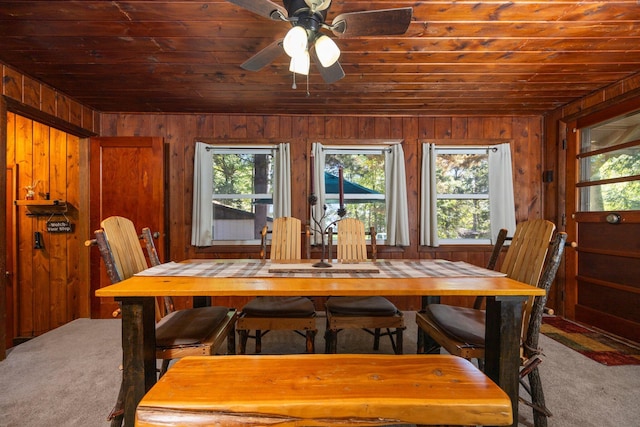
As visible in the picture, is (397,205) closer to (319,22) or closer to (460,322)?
(460,322)

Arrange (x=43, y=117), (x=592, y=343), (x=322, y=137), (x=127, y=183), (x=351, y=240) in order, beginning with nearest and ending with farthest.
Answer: (x=351, y=240)
(x=592, y=343)
(x=43, y=117)
(x=127, y=183)
(x=322, y=137)

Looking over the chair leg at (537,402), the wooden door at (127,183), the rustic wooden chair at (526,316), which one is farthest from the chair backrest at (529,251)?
the wooden door at (127,183)

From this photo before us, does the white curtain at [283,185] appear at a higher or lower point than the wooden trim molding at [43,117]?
lower

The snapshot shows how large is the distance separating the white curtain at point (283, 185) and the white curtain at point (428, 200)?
1.59m

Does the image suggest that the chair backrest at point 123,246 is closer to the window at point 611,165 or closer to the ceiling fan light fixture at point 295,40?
the ceiling fan light fixture at point 295,40

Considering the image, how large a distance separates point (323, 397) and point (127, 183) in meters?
3.28

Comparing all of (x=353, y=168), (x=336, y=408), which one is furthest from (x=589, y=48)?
(x=336, y=408)

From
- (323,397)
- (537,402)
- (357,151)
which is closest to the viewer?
(323,397)

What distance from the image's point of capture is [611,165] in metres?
2.87

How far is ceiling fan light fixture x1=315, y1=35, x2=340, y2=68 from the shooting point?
1520 millimetres

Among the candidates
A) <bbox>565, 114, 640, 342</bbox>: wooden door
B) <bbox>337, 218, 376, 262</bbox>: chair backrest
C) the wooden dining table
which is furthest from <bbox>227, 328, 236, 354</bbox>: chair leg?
<bbox>565, 114, 640, 342</bbox>: wooden door

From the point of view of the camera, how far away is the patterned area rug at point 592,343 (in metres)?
2.31

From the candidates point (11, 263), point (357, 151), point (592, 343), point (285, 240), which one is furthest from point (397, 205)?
point (11, 263)

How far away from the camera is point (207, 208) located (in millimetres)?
3479
